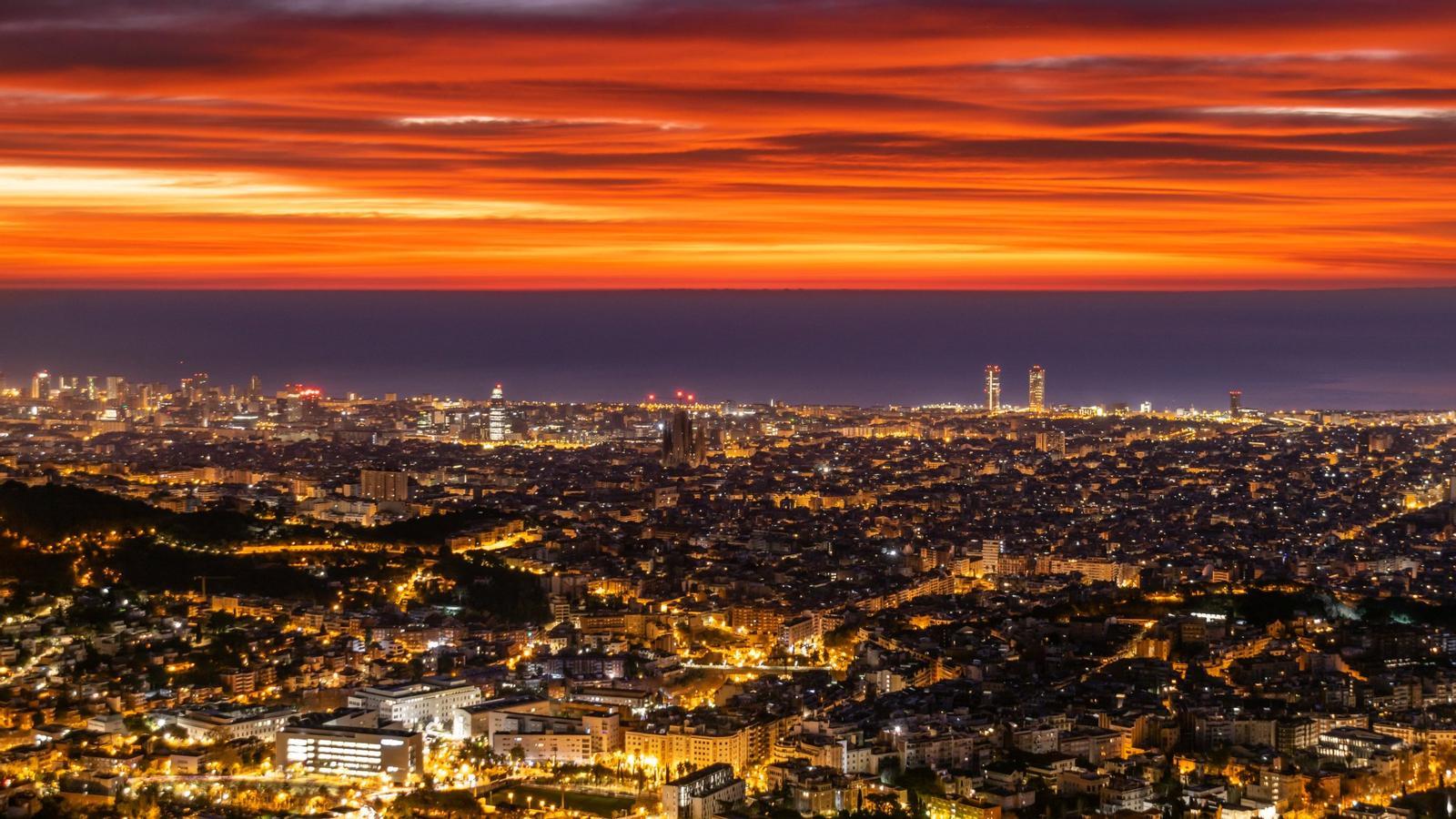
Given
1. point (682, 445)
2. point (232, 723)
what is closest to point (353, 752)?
point (232, 723)

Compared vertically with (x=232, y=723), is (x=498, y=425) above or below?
above

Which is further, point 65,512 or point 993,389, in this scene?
point 993,389

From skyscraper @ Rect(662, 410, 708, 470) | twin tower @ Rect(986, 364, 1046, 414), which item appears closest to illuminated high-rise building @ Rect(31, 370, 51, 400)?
skyscraper @ Rect(662, 410, 708, 470)

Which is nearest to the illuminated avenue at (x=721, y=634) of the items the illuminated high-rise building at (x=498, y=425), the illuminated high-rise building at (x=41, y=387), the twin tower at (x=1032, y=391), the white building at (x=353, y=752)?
the white building at (x=353, y=752)

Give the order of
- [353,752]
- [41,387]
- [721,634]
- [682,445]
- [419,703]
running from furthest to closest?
[41,387] < [682,445] < [721,634] < [419,703] < [353,752]

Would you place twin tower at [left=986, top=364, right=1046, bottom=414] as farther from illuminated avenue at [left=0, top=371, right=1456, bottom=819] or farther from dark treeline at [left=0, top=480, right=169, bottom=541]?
dark treeline at [left=0, top=480, right=169, bottom=541]

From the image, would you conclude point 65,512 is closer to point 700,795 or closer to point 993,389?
point 700,795

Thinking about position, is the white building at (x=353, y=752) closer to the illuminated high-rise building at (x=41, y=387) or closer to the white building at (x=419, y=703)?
the white building at (x=419, y=703)

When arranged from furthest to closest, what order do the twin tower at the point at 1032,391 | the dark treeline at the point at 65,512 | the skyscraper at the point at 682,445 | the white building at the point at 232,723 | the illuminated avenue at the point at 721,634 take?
the twin tower at the point at 1032,391, the skyscraper at the point at 682,445, the dark treeline at the point at 65,512, the white building at the point at 232,723, the illuminated avenue at the point at 721,634
